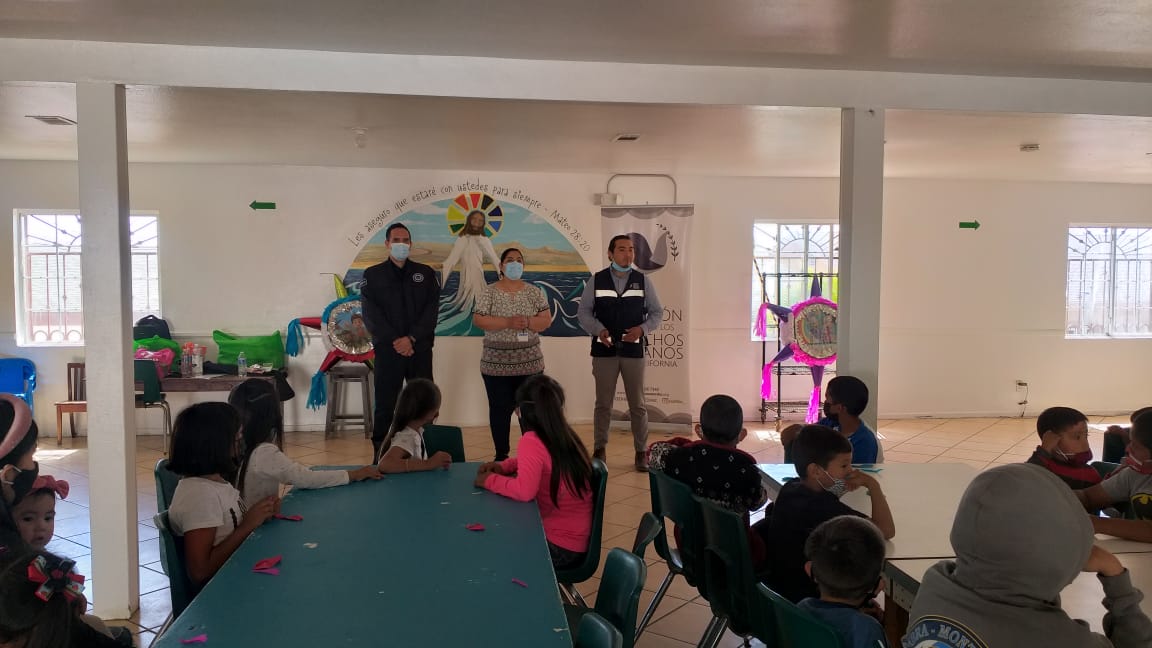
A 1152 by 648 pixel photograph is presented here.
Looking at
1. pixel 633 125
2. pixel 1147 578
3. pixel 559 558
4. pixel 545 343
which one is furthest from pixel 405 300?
pixel 1147 578

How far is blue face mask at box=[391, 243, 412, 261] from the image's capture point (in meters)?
4.89

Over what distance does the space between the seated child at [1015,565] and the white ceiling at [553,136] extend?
Result: 9.93ft

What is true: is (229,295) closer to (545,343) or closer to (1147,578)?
(545,343)

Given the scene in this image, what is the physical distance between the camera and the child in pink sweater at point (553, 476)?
8.80 ft

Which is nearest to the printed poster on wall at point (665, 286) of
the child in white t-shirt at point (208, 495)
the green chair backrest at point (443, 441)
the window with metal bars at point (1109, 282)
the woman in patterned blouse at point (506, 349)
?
the woman in patterned blouse at point (506, 349)

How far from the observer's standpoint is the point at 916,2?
309cm

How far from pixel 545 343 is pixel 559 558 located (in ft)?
16.7

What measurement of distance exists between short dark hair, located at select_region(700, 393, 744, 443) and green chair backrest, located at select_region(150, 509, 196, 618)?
1701 mm

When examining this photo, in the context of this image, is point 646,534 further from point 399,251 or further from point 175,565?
point 399,251

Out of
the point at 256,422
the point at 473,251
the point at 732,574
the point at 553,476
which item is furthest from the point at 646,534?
the point at 473,251

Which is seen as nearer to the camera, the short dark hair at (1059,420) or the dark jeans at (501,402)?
the short dark hair at (1059,420)

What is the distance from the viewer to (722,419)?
2807mm

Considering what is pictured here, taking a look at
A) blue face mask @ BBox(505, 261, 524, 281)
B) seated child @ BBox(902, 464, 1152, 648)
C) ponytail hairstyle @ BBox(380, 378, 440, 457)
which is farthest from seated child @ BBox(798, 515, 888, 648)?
blue face mask @ BBox(505, 261, 524, 281)

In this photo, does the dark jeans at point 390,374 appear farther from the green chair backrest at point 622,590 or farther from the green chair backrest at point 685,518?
the green chair backrest at point 622,590
